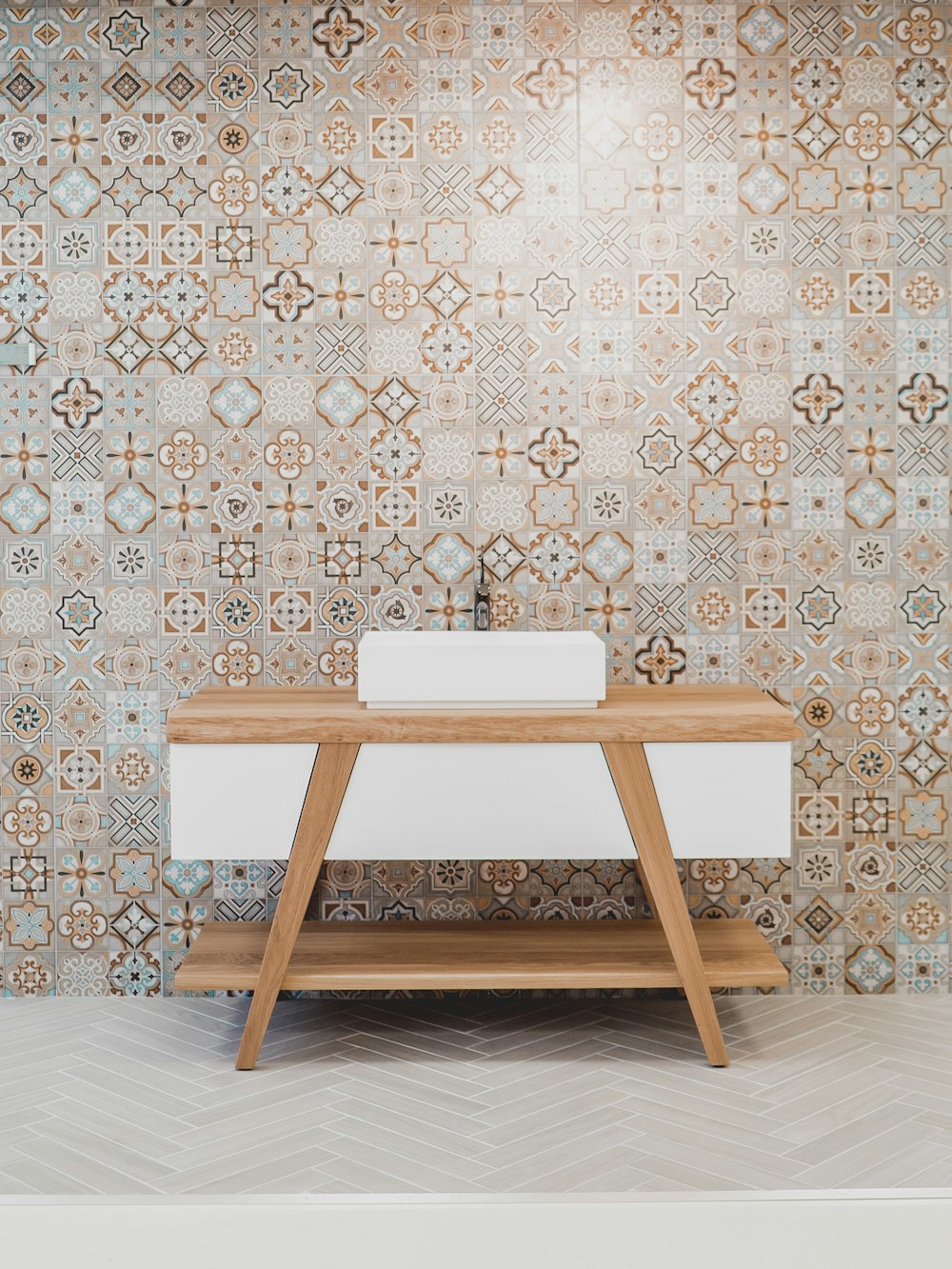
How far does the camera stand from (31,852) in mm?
3109

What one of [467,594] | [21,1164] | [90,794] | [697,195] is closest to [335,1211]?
[21,1164]

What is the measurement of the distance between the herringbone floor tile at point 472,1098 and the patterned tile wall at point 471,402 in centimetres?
27

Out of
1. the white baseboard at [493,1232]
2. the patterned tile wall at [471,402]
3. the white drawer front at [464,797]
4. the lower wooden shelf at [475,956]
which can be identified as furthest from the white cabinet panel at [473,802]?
the white baseboard at [493,1232]

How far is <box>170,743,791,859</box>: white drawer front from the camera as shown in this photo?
2561 millimetres

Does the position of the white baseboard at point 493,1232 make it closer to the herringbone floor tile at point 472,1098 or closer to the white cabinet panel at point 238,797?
the herringbone floor tile at point 472,1098

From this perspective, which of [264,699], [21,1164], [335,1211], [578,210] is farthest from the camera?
[578,210]

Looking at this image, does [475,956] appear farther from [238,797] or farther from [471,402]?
[471,402]

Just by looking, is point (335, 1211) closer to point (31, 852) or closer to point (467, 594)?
point (467, 594)

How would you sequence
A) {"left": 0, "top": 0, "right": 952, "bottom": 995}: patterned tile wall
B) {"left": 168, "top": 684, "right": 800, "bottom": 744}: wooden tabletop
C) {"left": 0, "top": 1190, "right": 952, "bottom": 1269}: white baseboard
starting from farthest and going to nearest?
1. {"left": 0, "top": 0, "right": 952, "bottom": 995}: patterned tile wall
2. {"left": 168, "top": 684, "right": 800, "bottom": 744}: wooden tabletop
3. {"left": 0, "top": 1190, "right": 952, "bottom": 1269}: white baseboard

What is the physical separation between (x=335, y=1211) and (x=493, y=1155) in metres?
1.69

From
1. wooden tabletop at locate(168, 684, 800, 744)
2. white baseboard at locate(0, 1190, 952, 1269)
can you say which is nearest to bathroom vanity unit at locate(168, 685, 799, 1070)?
wooden tabletop at locate(168, 684, 800, 744)

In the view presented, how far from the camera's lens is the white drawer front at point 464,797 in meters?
2.56

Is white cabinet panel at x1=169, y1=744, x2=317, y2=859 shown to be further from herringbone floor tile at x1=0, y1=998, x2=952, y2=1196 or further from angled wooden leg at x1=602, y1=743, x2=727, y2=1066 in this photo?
angled wooden leg at x1=602, y1=743, x2=727, y2=1066

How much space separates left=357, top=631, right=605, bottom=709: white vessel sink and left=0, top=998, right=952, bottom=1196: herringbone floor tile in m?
0.88
